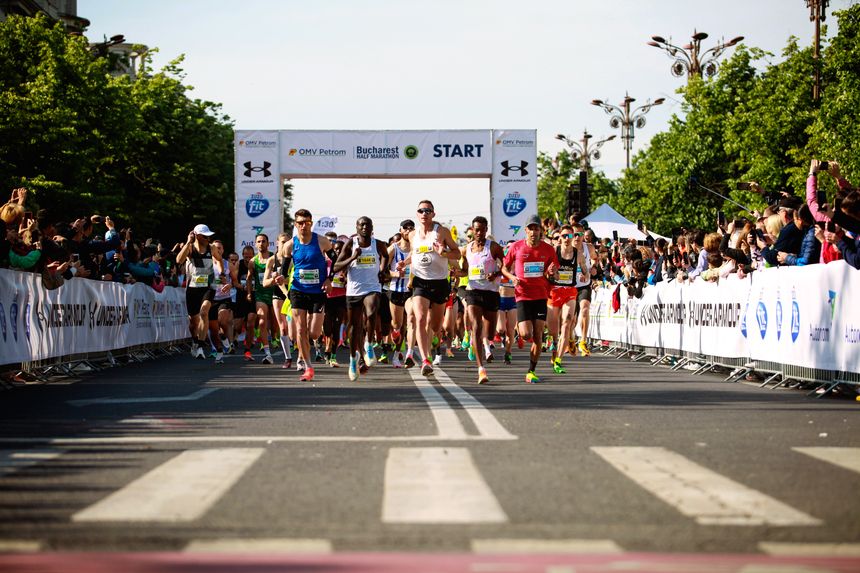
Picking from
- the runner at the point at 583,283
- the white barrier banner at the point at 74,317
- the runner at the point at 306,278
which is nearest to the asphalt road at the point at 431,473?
the white barrier banner at the point at 74,317

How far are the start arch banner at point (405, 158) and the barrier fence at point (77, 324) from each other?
15103mm

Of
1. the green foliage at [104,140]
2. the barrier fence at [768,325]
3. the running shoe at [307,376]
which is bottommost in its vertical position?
the running shoe at [307,376]

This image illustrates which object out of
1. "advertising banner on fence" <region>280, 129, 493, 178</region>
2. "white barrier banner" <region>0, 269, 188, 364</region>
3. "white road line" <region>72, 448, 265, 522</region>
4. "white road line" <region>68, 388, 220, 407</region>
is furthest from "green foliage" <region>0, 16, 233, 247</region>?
"white road line" <region>72, 448, 265, 522</region>

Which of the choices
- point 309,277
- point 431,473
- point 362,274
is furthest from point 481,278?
point 431,473

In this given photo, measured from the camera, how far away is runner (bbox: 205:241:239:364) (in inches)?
921

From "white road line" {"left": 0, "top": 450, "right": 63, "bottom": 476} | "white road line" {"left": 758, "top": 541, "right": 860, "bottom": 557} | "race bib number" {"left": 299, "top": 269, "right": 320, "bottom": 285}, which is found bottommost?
"white road line" {"left": 758, "top": 541, "right": 860, "bottom": 557}

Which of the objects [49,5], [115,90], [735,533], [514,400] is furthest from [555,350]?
[49,5]

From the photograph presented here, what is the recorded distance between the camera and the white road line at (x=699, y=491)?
20.7 feet

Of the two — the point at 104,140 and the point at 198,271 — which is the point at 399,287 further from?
the point at 104,140

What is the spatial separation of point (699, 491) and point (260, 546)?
257 cm

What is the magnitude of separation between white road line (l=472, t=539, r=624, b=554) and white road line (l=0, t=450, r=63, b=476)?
11.6ft

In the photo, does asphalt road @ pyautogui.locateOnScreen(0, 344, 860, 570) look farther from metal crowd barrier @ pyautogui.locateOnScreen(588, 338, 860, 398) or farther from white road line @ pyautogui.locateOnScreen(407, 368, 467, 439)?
metal crowd barrier @ pyautogui.locateOnScreen(588, 338, 860, 398)

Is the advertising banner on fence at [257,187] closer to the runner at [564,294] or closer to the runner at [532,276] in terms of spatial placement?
the runner at [564,294]

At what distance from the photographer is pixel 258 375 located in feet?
61.6
